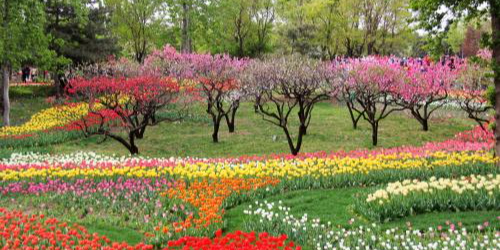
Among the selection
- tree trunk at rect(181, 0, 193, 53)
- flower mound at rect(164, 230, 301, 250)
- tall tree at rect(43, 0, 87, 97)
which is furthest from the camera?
tree trunk at rect(181, 0, 193, 53)

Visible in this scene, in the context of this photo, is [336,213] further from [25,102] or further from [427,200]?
[25,102]

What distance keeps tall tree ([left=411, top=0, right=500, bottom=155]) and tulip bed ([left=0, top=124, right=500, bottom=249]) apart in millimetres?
1989

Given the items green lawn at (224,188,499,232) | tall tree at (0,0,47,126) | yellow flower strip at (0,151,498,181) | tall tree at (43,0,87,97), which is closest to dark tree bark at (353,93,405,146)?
yellow flower strip at (0,151,498,181)

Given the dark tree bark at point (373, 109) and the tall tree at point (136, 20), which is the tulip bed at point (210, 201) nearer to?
the dark tree bark at point (373, 109)

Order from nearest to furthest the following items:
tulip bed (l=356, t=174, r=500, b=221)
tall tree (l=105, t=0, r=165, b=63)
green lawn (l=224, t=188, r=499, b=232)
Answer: green lawn (l=224, t=188, r=499, b=232)
tulip bed (l=356, t=174, r=500, b=221)
tall tree (l=105, t=0, r=165, b=63)

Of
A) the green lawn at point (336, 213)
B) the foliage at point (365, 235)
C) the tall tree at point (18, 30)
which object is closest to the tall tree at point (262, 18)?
the tall tree at point (18, 30)

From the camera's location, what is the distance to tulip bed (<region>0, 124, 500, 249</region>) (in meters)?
7.56

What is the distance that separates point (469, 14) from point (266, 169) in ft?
21.5

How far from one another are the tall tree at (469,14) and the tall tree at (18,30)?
746 inches

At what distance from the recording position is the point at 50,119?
2694cm

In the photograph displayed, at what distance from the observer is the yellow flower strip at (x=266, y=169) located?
1177cm

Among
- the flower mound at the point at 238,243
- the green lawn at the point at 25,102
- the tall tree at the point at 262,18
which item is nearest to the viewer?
the flower mound at the point at 238,243

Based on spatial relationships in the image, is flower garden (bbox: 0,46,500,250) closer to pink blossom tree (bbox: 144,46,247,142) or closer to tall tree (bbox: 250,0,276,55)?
pink blossom tree (bbox: 144,46,247,142)

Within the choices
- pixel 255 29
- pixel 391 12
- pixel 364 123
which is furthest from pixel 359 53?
pixel 364 123
